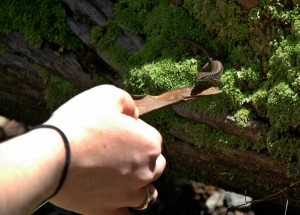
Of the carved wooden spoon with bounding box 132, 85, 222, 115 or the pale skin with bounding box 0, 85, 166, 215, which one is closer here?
the pale skin with bounding box 0, 85, 166, 215

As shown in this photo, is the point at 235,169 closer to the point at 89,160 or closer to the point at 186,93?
the point at 186,93

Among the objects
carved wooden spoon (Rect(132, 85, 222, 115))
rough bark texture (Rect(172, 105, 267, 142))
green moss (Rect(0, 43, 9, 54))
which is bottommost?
green moss (Rect(0, 43, 9, 54))

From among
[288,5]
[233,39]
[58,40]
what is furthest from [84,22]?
[288,5]

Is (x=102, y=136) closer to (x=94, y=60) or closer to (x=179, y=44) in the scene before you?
(x=179, y=44)

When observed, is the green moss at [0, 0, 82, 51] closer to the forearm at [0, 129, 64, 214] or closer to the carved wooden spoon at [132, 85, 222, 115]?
the carved wooden spoon at [132, 85, 222, 115]

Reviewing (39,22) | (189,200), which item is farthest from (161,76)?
(189,200)

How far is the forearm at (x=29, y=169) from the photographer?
1354 millimetres

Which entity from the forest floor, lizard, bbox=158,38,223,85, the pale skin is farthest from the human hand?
the forest floor

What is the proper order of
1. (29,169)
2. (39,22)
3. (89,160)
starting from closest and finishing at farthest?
(29,169) < (89,160) < (39,22)

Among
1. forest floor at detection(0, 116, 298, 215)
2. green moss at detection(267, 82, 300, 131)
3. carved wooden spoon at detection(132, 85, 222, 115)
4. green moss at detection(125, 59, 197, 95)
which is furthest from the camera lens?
forest floor at detection(0, 116, 298, 215)

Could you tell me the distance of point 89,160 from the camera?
1523mm

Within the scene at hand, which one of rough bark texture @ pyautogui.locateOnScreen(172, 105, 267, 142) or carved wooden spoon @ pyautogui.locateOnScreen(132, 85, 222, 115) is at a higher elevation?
carved wooden spoon @ pyautogui.locateOnScreen(132, 85, 222, 115)

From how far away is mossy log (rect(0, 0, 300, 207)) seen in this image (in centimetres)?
236

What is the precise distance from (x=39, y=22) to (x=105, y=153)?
1.44m
